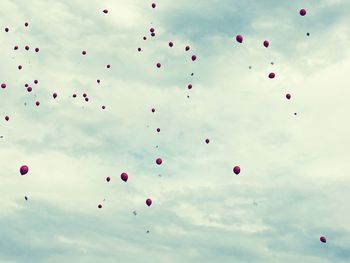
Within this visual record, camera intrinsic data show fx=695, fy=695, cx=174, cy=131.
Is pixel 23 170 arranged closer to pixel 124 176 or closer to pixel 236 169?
pixel 124 176

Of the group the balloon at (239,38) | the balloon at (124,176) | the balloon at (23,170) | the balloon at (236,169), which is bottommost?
the balloon at (23,170)

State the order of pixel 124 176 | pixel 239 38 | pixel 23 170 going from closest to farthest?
pixel 23 170 → pixel 239 38 → pixel 124 176

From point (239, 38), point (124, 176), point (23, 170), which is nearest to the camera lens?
point (23, 170)

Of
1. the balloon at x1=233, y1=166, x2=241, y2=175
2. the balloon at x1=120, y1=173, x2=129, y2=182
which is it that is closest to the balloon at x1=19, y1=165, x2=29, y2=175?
the balloon at x1=120, y1=173, x2=129, y2=182

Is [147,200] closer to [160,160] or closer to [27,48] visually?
[160,160]

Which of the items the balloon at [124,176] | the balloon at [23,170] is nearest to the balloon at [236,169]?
the balloon at [124,176]

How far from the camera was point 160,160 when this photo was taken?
30.4 metres

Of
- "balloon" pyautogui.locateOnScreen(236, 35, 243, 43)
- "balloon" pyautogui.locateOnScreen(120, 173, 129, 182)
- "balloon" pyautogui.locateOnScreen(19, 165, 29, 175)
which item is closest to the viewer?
"balloon" pyautogui.locateOnScreen(19, 165, 29, 175)

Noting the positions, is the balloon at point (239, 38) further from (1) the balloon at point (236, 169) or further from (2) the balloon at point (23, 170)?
(2) the balloon at point (23, 170)

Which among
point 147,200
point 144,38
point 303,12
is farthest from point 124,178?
point 303,12

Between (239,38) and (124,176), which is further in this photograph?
(124,176)

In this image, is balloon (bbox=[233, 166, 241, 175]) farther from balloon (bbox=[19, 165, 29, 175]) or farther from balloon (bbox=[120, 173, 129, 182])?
balloon (bbox=[19, 165, 29, 175])

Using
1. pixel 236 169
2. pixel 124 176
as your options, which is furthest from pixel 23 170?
pixel 236 169

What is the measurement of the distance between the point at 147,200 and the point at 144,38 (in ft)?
23.1
